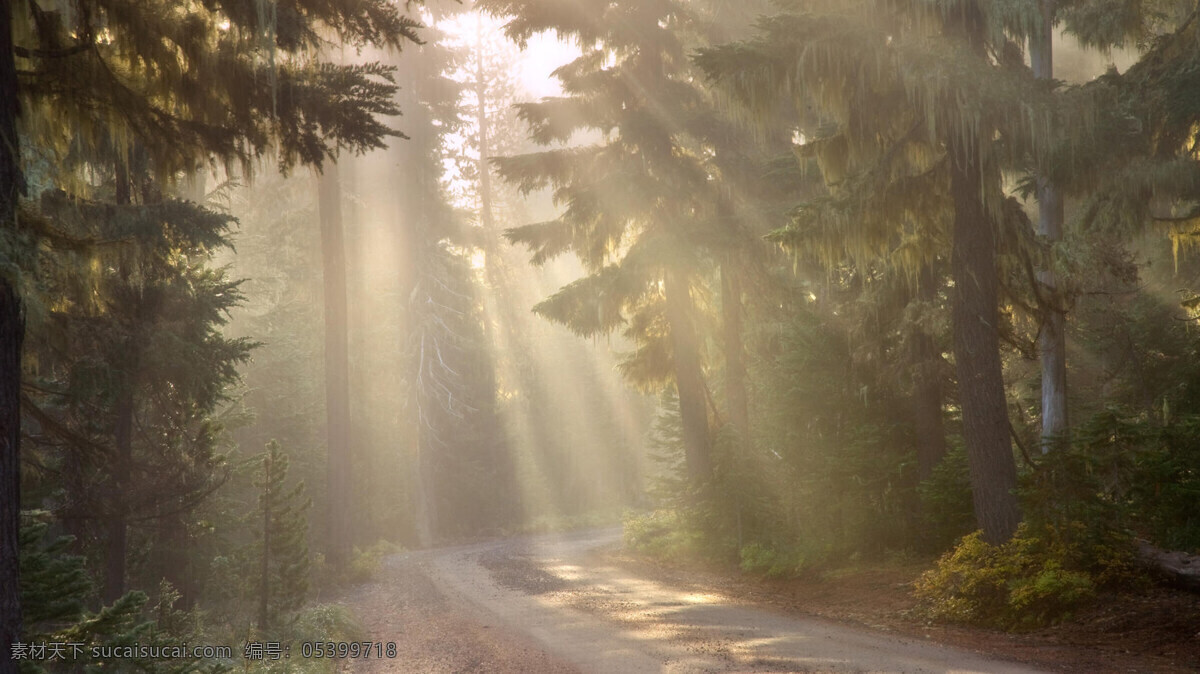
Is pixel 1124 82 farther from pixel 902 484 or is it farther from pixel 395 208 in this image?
pixel 395 208

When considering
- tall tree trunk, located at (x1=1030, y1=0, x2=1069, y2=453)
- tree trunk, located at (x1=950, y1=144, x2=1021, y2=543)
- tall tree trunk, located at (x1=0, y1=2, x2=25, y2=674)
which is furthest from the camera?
tall tree trunk, located at (x1=1030, y1=0, x2=1069, y2=453)

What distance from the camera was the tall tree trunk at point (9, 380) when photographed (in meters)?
6.03

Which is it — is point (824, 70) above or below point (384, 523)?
above

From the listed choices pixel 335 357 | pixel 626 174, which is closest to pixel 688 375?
pixel 626 174

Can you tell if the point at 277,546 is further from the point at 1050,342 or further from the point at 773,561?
the point at 1050,342

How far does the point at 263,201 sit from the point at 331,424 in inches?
500

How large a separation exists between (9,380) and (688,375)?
1635cm

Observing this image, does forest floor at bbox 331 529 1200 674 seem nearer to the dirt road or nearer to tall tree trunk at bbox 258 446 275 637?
the dirt road

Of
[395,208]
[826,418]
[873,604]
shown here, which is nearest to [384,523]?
[395,208]

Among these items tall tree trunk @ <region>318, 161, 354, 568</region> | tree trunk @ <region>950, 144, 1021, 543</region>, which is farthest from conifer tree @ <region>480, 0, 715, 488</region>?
tree trunk @ <region>950, 144, 1021, 543</region>

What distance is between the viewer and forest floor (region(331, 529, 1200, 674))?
912cm

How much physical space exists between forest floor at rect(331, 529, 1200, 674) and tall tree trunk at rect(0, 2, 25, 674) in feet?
16.5

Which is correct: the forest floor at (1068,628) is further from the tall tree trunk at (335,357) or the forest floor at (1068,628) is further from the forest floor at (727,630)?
the tall tree trunk at (335,357)

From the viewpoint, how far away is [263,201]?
33.7 m
